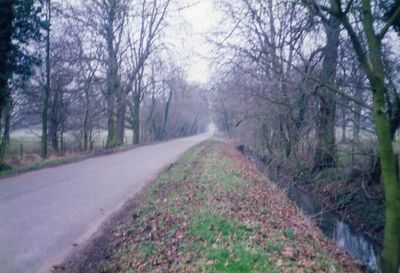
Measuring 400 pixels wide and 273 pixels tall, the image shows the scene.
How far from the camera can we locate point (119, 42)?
2962cm

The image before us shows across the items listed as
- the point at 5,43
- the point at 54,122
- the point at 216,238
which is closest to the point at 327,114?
the point at 216,238

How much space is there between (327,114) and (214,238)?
11.2m

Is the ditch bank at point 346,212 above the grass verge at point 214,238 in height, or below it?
below

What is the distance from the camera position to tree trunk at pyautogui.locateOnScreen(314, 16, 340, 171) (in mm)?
14091

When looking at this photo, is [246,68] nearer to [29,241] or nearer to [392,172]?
[392,172]

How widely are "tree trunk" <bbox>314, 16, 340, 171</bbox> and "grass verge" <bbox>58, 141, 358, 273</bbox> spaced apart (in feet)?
19.2

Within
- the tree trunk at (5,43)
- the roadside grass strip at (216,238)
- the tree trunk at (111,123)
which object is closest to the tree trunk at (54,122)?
the tree trunk at (111,123)

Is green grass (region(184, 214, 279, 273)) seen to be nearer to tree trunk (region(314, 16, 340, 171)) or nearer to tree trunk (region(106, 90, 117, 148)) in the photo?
tree trunk (region(314, 16, 340, 171))

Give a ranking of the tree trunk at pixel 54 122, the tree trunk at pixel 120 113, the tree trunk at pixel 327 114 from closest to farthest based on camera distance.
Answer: the tree trunk at pixel 327 114
the tree trunk at pixel 54 122
the tree trunk at pixel 120 113

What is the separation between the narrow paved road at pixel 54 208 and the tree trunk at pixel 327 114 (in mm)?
7934

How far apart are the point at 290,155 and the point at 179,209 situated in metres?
13.2

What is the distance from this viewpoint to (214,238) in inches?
282

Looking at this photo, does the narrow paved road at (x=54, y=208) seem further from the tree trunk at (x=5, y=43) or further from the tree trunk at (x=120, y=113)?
the tree trunk at (x=120, y=113)

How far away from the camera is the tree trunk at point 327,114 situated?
46.2 ft
